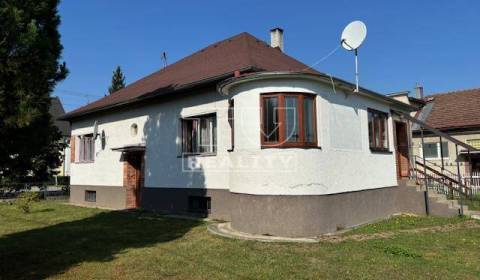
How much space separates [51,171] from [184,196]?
2432 cm

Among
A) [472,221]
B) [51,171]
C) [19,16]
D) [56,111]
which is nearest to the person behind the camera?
[19,16]

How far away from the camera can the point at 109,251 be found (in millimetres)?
7969

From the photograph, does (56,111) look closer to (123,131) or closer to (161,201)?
(123,131)

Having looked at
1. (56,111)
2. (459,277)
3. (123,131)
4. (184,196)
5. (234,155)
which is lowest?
(459,277)

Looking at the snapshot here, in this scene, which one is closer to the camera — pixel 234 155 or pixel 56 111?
pixel 234 155

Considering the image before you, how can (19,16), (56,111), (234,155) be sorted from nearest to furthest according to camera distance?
(19,16)
(234,155)
(56,111)

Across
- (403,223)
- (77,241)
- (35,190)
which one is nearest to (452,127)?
(403,223)

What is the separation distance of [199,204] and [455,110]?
24732 millimetres

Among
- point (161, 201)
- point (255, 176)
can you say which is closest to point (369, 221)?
point (255, 176)

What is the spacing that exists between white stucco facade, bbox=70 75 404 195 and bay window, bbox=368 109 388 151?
24 centimetres

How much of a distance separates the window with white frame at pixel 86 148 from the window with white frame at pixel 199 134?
710 centimetres

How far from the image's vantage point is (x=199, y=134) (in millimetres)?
13047

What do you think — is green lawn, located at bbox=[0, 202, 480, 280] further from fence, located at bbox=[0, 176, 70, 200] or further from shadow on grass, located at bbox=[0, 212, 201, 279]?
fence, located at bbox=[0, 176, 70, 200]

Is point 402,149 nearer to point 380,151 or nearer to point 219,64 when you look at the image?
point 380,151
